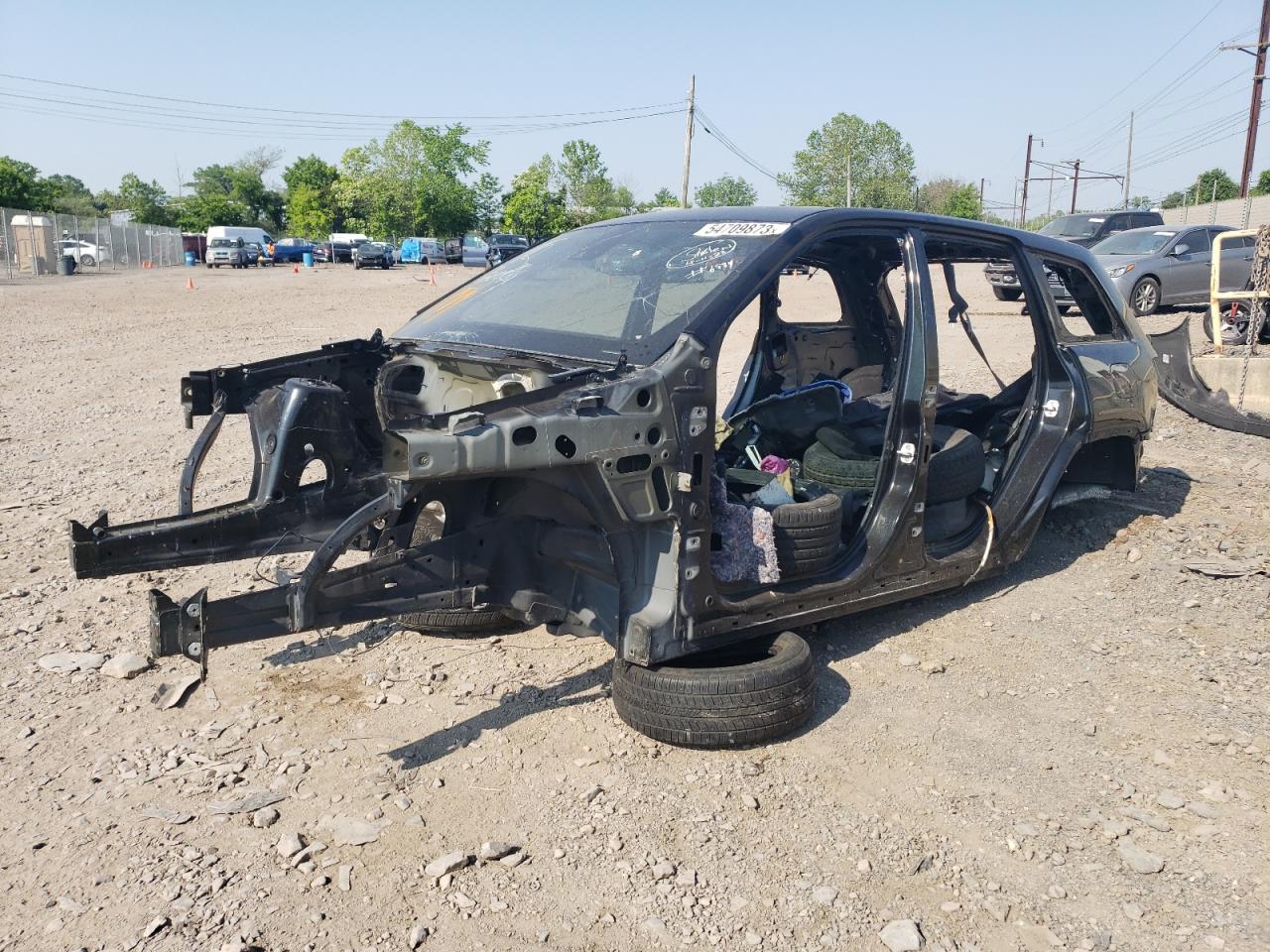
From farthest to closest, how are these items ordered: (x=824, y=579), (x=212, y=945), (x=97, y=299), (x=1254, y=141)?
(x=1254, y=141)
(x=97, y=299)
(x=824, y=579)
(x=212, y=945)

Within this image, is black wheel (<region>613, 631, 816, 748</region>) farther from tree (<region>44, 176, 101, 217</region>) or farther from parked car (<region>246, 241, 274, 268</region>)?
tree (<region>44, 176, 101, 217</region>)

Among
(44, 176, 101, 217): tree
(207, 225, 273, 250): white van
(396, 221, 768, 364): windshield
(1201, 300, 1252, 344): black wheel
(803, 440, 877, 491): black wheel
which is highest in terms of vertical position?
(44, 176, 101, 217): tree

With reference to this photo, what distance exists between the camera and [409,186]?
7350 centimetres

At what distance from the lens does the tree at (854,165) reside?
285 feet

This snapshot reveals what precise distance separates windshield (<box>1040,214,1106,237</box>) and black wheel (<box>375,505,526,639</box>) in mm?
19773

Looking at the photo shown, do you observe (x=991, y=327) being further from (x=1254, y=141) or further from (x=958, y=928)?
(x=1254, y=141)

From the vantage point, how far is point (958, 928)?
272 centimetres

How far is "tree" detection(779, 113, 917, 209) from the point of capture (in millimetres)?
86938

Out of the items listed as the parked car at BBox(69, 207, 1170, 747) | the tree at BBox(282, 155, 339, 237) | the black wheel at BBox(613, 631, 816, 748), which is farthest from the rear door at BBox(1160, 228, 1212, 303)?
the tree at BBox(282, 155, 339, 237)

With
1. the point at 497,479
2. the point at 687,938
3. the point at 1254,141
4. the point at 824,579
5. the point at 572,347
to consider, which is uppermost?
the point at 1254,141

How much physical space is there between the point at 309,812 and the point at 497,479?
1.24 metres

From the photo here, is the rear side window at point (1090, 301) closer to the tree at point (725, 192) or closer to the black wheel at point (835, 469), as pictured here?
the black wheel at point (835, 469)

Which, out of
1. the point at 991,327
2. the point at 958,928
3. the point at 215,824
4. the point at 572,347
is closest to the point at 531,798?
the point at 215,824

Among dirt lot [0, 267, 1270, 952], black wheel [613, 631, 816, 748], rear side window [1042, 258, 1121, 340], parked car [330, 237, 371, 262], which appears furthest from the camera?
parked car [330, 237, 371, 262]
